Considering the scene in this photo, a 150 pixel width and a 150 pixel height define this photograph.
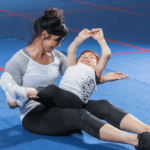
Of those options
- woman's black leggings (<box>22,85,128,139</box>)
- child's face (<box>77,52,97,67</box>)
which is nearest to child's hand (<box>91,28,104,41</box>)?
child's face (<box>77,52,97,67</box>)

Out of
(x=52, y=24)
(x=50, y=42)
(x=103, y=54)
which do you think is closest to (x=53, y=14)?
(x=52, y=24)

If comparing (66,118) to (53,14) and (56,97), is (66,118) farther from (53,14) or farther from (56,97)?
(53,14)

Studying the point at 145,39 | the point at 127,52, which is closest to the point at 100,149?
the point at 127,52

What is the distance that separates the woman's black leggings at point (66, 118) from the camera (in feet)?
6.88

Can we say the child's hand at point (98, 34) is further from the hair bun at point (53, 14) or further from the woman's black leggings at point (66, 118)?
the woman's black leggings at point (66, 118)

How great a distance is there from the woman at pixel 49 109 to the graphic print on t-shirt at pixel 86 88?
151 millimetres

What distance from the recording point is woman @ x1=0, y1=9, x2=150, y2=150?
208cm

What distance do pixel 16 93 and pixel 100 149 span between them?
2.50ft

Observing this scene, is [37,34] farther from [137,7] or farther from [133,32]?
[137,7]

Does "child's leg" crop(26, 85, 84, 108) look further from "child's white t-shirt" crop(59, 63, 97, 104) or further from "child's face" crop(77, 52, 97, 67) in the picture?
"child's face" crop(77, 52, 97, 67)

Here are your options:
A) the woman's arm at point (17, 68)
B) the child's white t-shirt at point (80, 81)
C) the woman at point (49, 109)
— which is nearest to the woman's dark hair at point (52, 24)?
the woman at point (49, 109)

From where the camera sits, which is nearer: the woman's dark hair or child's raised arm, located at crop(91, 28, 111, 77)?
the woman's dark hair

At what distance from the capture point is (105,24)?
6.66 meters

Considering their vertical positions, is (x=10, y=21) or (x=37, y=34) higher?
(x=10, y=21)
